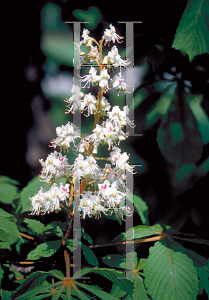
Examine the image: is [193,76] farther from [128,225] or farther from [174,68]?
[128,225]

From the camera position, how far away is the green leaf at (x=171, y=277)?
0.63 meters

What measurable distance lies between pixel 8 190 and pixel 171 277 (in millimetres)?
672

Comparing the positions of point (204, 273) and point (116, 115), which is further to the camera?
point (204, 273)

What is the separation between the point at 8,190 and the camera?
1.02m

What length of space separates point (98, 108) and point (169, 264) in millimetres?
428

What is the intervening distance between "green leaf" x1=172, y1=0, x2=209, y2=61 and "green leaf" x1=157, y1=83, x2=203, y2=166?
244 millimetres

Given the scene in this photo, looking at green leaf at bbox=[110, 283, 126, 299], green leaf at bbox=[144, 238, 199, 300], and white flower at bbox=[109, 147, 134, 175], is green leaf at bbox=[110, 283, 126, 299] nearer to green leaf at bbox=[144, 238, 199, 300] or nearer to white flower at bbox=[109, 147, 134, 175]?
green leaf at bbox=[144, 238, 199, 300]

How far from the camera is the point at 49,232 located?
0.75 m

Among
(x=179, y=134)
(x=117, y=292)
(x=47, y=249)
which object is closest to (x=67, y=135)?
(x=47, y=249)

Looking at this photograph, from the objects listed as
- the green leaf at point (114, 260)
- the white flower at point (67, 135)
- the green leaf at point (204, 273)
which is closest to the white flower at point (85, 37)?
the white flower at point (67, 135)

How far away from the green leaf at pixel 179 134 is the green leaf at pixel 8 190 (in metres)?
0.59

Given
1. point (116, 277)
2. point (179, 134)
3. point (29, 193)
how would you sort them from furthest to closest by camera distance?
point (179, 134), point (29, 193), point (116, 277)

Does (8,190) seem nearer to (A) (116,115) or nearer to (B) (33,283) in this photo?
(B) (33,283)

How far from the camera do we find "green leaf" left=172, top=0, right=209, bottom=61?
2.38 ft
